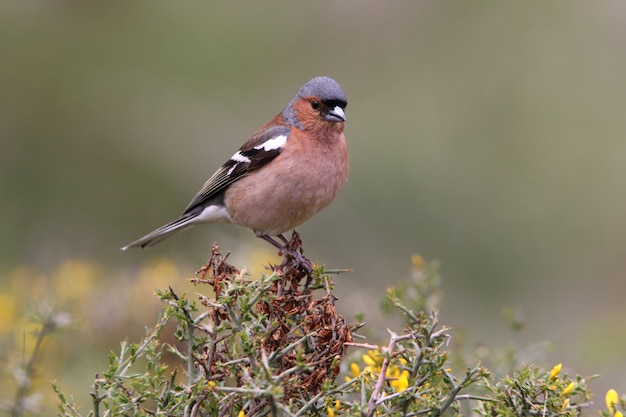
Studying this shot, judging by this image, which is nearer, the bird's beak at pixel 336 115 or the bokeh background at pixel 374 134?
the bird's beak at pixel 336 115

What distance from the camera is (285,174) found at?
464cm

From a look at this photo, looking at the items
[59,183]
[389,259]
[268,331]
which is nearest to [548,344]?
[268,331]

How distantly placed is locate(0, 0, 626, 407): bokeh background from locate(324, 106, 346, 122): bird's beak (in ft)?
6.04

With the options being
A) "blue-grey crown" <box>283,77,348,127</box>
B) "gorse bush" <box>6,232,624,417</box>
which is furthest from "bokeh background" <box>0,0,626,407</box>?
"gorse bush" <box>6,232,624,417</box>

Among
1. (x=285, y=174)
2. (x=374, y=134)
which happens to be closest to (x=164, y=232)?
(x=285, y=174)

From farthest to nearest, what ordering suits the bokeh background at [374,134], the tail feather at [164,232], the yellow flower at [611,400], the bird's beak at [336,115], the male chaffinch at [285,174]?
the bokeh background at [374,134] → the tail feather at [164,232] → the bird's beak at [336,115] → the male chaffinch at [285,174] → the yellow flower at [611,400]

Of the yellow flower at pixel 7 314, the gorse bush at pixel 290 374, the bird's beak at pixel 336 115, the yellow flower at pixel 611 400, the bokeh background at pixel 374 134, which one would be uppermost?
the bokeh background at pixel 374 134

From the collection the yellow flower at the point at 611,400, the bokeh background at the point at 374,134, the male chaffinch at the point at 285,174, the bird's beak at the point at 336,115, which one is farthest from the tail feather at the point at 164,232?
the yellow flower at the point at 611,400

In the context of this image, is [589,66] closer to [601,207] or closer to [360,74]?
[601,207]

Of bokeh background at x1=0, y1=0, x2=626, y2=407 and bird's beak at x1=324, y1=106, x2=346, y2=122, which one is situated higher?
bokeh background at x1=0, y1=0, x2=626, y2=407

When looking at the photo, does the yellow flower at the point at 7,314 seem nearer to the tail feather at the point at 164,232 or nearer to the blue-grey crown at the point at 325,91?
the tail feather at the point at 164,232

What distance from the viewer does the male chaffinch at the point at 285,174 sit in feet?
15.0

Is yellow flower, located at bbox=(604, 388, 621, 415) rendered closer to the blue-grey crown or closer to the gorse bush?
the gorse bush

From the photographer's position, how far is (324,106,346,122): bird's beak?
4750 millimetres
